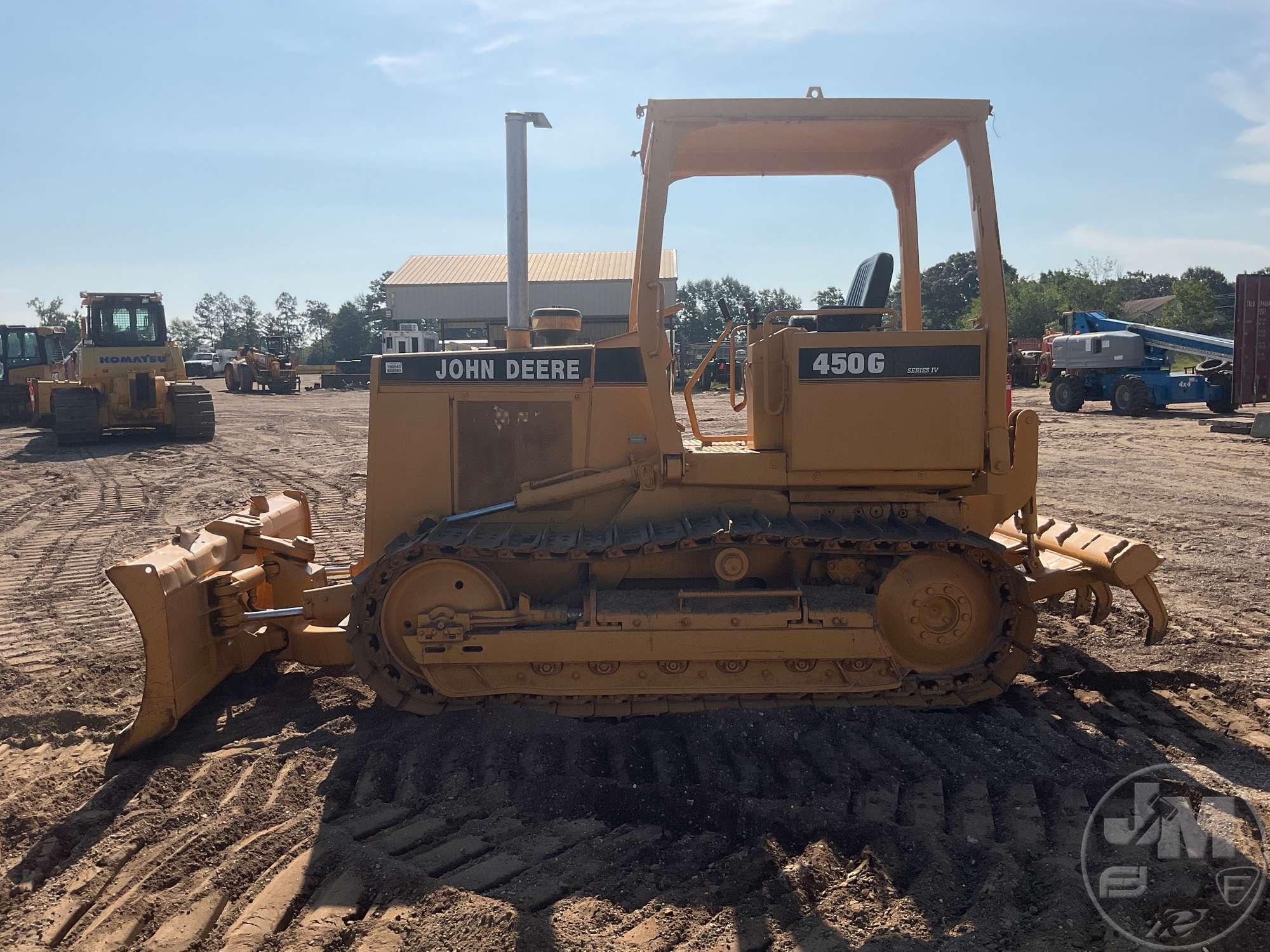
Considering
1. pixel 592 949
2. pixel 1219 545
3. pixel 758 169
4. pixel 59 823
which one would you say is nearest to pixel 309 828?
pixel 59 823

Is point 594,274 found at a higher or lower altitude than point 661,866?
higher

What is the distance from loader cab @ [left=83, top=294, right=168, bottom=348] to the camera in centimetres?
1858

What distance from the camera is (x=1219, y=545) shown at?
8.45 metres

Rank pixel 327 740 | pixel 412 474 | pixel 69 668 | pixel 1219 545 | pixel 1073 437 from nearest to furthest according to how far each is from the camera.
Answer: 1. pixel 327 740
2. pixel 412 474
3. pixel 69 668
4. pixel 1219 545
5. pixel 1073 437

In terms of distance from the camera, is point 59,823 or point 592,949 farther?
point 59,823

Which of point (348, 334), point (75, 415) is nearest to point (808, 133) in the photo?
point (75, 415)

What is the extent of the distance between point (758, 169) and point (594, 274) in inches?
1493

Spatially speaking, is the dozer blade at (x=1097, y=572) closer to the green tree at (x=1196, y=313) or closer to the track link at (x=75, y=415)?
the track link at (x=75, y=415)

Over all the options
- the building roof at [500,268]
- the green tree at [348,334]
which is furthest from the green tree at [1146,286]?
the green tree at [348,334]

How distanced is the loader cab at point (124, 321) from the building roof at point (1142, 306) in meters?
53.5

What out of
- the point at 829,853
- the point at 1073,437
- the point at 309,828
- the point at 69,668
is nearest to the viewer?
the point at 829,853

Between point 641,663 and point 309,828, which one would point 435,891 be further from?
point 641,663

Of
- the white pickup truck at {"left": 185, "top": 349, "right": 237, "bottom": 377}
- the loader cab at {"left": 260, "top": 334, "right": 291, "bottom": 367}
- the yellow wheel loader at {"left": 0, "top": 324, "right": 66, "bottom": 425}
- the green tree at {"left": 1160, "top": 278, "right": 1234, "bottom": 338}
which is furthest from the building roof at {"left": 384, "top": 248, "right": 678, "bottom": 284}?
the green tree at {"left": 1160, "top": 278, "right": 1234, "bottom": 338}

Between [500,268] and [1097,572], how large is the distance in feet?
141
